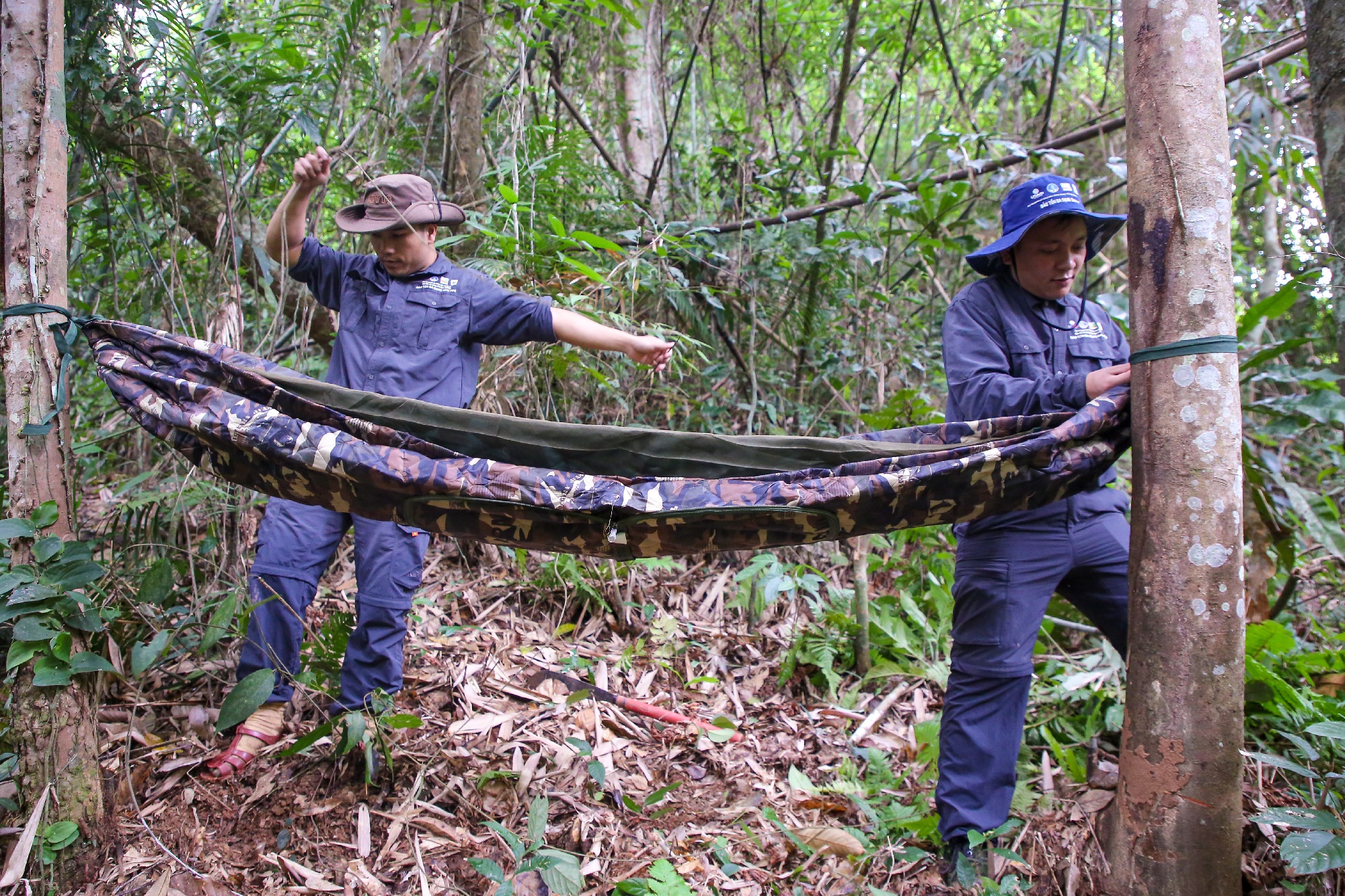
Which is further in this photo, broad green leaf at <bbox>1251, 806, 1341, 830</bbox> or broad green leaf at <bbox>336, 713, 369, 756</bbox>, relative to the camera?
broad green leaf at <bbox>336, 713, 369, 756</bbox>

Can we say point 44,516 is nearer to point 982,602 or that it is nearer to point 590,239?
point 590,239

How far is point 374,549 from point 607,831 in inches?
39.9

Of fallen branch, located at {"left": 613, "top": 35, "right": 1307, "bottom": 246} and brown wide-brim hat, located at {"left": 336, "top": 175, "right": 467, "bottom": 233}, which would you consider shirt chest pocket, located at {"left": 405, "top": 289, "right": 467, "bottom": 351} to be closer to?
brown wide-brim hat, located at {"left": 336, "top": 175, "right": 467, "bottom": 233}

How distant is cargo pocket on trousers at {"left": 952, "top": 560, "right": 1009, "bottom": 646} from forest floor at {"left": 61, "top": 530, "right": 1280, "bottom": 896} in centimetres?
54

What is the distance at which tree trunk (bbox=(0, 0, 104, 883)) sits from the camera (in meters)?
1.78

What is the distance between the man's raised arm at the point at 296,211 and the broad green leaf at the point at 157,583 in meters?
0.96

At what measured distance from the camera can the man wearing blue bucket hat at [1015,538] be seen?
6.25 ft

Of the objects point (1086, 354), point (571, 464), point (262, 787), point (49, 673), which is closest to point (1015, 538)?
point (1086, 354)

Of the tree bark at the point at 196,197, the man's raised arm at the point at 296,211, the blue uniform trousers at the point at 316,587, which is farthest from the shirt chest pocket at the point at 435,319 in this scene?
the tree bark at the point at 196,197

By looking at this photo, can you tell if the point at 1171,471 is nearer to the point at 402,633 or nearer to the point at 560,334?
the point at 560,334

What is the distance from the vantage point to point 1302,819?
1517mm

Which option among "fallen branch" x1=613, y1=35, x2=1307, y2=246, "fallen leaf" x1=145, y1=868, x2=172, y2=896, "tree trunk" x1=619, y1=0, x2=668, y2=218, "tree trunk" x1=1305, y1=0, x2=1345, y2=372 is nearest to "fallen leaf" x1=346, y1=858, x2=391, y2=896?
"fallen leaf" x1=145, y1=868, x2=172, y2=896

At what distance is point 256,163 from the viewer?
10.5 feet

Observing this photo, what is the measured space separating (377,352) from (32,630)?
109cm
